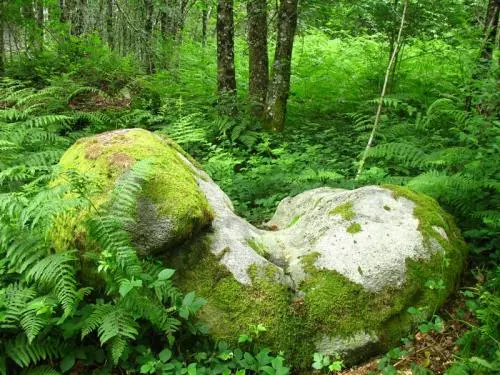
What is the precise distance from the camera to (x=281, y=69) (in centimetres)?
753

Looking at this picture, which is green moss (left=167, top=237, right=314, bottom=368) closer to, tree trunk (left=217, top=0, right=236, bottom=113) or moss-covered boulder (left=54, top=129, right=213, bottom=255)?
moss-covered boulder (left=54, top=129, right=213, bottom=255)

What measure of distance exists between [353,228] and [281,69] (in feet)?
15.0

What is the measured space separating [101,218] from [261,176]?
334cm

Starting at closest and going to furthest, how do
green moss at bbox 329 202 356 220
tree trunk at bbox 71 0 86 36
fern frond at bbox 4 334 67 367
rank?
fern frond at bbox 4 334 67 367 < green moss at bbox 329 202 356 220 < tree trunk at bbox 71 0 86 36

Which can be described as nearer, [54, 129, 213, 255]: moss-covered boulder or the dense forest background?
the dense forest background

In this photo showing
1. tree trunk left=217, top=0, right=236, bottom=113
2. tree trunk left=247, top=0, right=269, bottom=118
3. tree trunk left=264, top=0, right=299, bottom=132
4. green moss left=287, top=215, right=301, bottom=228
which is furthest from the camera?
tree trunk left=247, top=0, right=269, bottom=118

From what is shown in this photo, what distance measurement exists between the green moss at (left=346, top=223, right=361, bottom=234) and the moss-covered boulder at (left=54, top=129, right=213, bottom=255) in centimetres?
116

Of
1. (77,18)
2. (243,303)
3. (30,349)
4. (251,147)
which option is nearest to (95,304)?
(30,349)

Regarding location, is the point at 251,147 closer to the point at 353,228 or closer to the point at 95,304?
the point at 353,228

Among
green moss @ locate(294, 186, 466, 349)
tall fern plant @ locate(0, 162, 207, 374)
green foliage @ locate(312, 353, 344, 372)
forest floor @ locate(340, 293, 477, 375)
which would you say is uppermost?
tall fern plant @ locate(0, 162, 207, 374)

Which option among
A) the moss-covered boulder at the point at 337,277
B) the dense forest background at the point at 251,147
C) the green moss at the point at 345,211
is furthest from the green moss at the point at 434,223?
the green moss at the point at 345,211

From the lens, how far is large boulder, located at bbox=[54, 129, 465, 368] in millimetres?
3176

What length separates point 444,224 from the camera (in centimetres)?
380

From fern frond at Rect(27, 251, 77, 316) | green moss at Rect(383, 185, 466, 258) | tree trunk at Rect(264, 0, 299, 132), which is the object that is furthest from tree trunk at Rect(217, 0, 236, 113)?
fern frond at Rect(27, 251, 77, 316)
